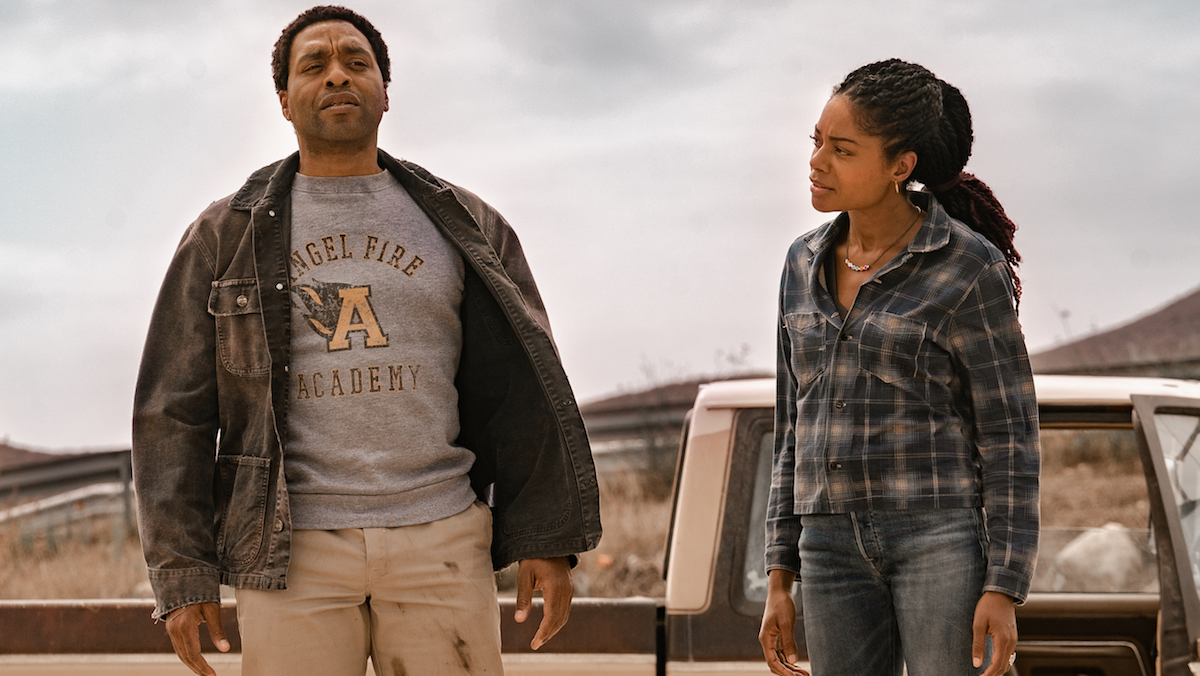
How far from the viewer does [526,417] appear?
236 centimetres

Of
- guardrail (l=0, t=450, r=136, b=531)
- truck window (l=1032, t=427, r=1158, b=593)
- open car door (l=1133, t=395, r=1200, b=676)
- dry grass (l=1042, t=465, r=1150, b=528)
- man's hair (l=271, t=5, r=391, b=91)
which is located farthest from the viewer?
dry grass (l=1042, t=465, r=1150, b=528)

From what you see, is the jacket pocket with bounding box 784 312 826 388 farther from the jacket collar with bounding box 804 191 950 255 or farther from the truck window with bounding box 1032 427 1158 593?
the truck window with bounding box 1032 427 1158 593

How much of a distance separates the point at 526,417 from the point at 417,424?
29cm

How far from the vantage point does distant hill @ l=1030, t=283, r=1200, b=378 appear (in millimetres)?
15984

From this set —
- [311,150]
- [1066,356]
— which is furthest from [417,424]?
[1066,356]

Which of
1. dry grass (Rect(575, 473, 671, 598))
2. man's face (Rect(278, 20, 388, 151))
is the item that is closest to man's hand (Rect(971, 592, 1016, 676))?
man's face (Rect(278, 20, 388, 151))

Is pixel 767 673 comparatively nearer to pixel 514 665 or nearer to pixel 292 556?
pixel 514 665

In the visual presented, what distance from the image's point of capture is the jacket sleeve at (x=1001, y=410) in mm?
1953

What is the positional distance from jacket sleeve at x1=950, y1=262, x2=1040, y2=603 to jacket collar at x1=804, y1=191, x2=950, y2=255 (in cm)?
11

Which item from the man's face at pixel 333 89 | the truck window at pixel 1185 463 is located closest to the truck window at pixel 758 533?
the truck window at pixel 1185 463

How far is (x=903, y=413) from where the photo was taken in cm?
200

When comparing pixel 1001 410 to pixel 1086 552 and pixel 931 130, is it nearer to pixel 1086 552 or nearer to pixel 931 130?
pixel 931 130

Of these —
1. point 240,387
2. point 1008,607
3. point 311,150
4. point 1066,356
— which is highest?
point 1066,356

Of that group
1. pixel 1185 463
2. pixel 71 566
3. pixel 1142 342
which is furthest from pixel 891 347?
pixel 1142 342
